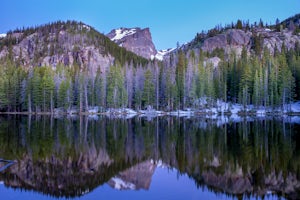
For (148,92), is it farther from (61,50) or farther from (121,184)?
(61,50)

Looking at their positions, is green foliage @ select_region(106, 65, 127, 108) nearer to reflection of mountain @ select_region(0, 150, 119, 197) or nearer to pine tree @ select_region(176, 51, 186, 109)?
pine tree @ select_region(176, 51, 186, 109)

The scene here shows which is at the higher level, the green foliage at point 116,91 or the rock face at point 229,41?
the rock face at point 229,41

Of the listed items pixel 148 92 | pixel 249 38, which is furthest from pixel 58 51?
pixel 249 38

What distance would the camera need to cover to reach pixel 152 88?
A: 330 feet

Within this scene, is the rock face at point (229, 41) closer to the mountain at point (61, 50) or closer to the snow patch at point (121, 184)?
the mountain at point (61, 50)

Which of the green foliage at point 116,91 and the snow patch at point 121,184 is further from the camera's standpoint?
the green foliage at point 116,91

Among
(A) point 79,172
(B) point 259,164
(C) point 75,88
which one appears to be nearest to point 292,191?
(B) point 259,164

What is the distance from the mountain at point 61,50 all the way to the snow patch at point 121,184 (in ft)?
506

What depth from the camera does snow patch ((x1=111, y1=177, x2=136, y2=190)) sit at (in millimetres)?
17077

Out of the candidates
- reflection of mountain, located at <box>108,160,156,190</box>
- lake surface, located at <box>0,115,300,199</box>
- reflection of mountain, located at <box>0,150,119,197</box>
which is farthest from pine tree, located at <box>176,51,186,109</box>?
reflection of mountain, located at <box>108,160,156,190</box>

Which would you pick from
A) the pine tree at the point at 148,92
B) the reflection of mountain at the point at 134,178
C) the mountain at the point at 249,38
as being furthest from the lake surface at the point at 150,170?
the mountain at the point at 249,38

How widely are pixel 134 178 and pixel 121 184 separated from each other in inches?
43.6

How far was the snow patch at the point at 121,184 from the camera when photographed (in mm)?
17077

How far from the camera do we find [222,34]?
588 ft
